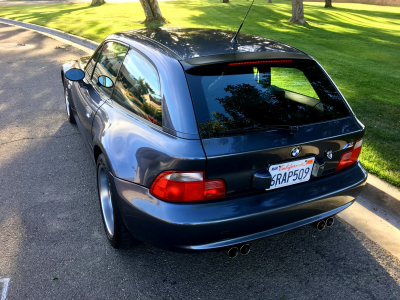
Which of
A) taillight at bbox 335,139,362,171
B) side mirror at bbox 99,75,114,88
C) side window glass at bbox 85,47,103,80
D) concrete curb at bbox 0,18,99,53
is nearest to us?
taillight at bbox 335,139,362,171

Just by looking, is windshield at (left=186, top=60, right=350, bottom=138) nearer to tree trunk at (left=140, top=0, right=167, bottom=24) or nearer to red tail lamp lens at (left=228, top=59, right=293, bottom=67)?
red tail lamp lens at (left=228, top=59, right=293, bottom=67)

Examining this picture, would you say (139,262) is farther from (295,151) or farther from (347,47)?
(347,47)

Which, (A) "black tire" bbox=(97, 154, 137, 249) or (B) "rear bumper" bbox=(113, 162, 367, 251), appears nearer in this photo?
(B) "rear bumper" bbox=(113, 162, 367, 251)

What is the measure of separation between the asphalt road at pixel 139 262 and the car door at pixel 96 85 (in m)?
0.76

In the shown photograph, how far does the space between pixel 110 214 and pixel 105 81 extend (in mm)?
1293

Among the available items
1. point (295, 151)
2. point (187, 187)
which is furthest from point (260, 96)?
point (187, 187)

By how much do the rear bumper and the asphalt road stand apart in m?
0.47

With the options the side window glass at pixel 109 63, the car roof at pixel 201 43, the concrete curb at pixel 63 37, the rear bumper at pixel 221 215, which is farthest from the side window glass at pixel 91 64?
the concrete curb at pixel 63 37

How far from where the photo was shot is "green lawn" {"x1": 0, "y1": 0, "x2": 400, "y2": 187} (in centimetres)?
481

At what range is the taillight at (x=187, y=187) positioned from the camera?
7.35 ft

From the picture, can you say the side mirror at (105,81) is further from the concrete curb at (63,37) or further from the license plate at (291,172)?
the concrete curb at (63,37)

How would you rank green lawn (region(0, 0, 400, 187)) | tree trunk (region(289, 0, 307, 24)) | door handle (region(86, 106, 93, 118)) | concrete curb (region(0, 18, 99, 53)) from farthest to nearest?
tree trunk (region(289, 0, 307, 24)), concrete curb (region(0, 18, 99, 53)), green lawn (region(0, 0, 400, 187)), door handle (region(86, 106, 93, 118))

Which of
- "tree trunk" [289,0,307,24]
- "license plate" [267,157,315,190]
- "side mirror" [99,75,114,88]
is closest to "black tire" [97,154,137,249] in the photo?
"side mirror" [99,75,114,88]

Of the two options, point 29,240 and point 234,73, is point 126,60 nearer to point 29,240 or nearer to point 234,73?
point 234,73
